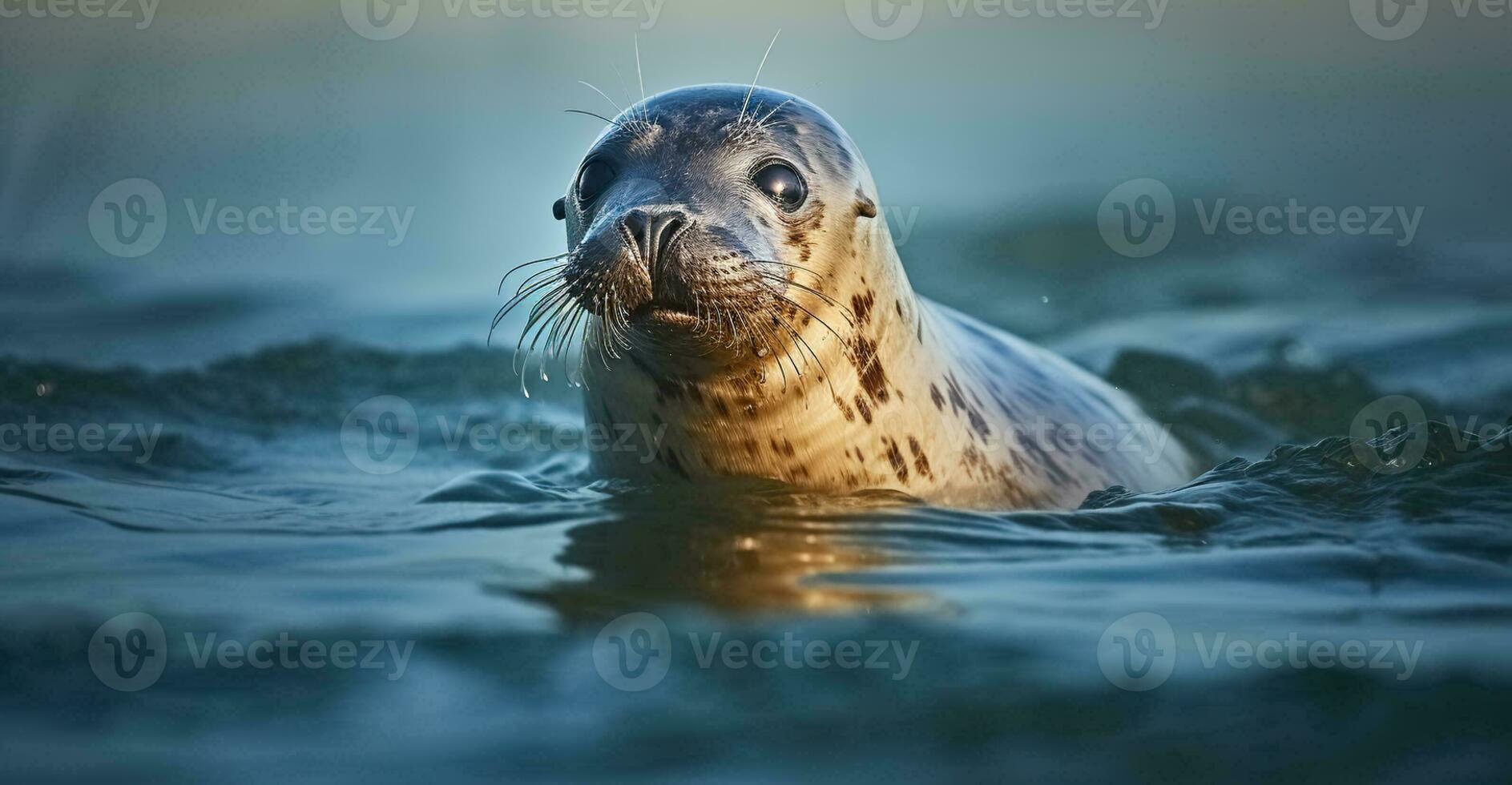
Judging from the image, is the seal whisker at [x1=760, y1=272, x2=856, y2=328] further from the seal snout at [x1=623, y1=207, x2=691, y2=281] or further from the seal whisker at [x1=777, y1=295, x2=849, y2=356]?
the seal snout at [x1=623, y1=207, x2=691, y2=281]

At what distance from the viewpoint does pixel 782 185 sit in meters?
4.35

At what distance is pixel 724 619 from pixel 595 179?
154 cm

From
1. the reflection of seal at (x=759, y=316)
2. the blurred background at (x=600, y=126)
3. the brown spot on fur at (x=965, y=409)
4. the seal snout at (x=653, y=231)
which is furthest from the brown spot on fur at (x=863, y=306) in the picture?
the blurred background at (x=600, y=126)

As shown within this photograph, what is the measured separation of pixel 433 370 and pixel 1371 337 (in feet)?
14.9

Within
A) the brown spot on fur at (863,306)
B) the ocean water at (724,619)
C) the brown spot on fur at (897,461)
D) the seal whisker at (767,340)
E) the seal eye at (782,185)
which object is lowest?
A: the ocean water at (724,619)

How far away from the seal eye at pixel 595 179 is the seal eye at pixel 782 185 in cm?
40

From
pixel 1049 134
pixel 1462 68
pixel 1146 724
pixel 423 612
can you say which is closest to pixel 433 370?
pixel 423 612

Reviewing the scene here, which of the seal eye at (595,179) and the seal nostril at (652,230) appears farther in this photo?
the seal eye at (595,179)

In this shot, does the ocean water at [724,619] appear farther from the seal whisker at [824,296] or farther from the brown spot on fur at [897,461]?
the seal whisker at [824,296]

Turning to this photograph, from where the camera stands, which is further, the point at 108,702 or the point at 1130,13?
the point at 1130,13

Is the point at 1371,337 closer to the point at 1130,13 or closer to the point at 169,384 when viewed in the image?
the point at 169,384

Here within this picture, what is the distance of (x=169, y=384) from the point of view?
6477 millimetres

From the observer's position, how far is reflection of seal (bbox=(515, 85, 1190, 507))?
403cm

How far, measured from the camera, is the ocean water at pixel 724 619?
2752 millimetres
